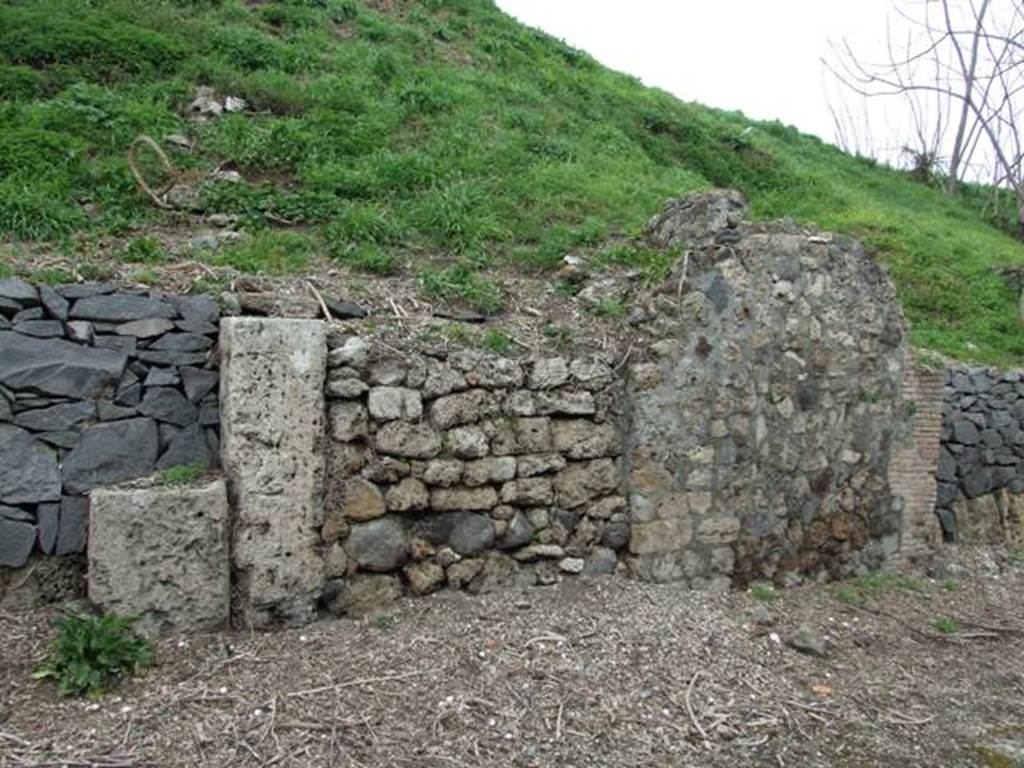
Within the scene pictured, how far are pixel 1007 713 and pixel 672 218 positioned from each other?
3.54m

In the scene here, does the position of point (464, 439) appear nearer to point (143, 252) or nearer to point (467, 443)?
point (467, 443)

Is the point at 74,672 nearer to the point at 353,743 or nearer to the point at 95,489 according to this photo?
the point at 95,489

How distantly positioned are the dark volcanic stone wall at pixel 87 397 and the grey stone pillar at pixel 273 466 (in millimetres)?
306

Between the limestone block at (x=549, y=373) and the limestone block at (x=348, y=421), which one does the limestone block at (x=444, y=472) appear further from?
the limestone block at (x=549, y=373)

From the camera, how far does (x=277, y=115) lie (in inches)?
282

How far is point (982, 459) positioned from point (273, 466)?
6596mm

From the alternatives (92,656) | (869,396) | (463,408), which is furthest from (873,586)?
(92,656)

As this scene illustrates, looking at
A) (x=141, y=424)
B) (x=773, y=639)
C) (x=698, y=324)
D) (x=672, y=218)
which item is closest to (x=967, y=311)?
(x=672, y=218)

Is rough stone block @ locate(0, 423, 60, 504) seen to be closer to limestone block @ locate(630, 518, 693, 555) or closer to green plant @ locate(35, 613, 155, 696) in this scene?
green plant @ locate(35, 613, 155, 696)

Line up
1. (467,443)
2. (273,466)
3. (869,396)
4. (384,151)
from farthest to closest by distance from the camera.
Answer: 1. (384,151)
2. (869,396)
3. (467,443)
4. (273,466)

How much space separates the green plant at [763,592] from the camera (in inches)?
186

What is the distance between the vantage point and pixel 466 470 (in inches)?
164

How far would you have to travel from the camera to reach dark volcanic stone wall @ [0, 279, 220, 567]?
364 centimetres

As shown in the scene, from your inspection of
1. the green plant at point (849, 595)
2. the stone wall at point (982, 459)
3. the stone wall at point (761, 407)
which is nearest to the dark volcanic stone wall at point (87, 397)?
the stone wall at point (761, 407)
